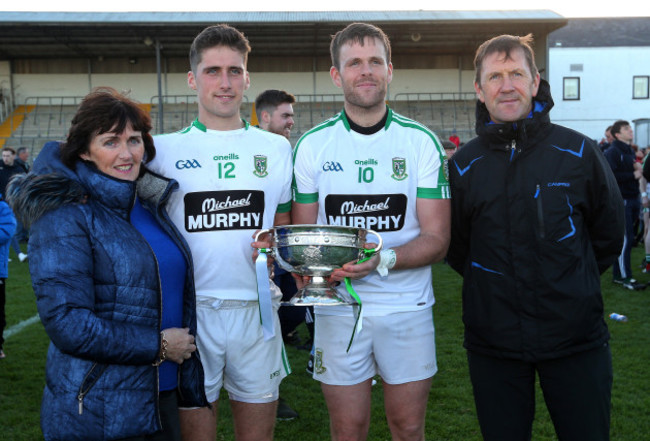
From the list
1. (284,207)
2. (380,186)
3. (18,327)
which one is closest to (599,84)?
(18,327)

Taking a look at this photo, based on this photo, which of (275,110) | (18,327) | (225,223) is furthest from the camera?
(18,327)

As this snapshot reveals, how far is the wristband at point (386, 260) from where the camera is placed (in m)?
2.53

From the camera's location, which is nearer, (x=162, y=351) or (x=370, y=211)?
(x=162, y=351)

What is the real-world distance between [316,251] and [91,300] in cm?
84

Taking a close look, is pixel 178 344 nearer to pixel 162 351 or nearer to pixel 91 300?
pixel 162 351

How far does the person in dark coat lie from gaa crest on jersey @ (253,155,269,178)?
1.94 feet

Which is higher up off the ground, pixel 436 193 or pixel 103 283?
pixel 436 193

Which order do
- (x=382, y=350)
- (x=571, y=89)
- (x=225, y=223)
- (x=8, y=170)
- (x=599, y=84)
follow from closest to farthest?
1. (x=225, y=223)
2. (x=382, y=350)
3. (x=8, y=170)
4. (x=599, y=84)
5. (x=571, y=89)

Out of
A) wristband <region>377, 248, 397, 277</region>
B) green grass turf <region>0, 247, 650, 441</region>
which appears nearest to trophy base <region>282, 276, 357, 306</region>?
wristband <region>377, 248, 397, 277</region>

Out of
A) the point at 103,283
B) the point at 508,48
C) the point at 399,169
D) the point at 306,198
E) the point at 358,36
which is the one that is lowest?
the point at 103,283

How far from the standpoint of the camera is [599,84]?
30609 mm

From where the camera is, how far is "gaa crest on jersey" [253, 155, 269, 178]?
2.81 m

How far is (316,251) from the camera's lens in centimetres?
239

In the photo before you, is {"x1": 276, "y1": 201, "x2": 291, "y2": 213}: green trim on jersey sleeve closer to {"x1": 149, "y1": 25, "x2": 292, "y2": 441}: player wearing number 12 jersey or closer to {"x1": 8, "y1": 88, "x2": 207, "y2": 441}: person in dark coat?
{"x1": 149, "y1": 25, "x2": 292, "y2": 441}: player wearing number 12 jersey
